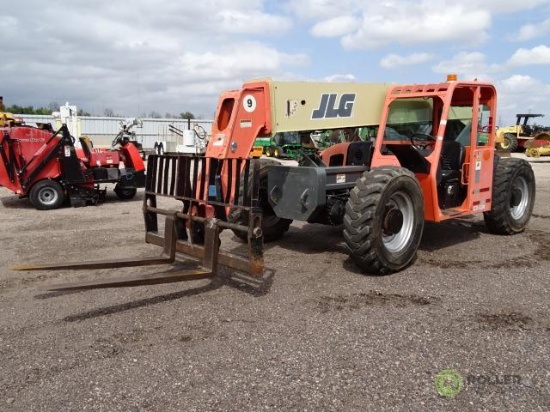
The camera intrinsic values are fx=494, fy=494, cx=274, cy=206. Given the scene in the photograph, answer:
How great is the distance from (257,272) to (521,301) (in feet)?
8.35

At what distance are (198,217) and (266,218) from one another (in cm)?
185

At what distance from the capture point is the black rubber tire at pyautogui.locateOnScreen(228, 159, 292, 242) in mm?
5617

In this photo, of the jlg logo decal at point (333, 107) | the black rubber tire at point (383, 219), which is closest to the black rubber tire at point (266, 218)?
the jlg logo decal at point (333, 107)

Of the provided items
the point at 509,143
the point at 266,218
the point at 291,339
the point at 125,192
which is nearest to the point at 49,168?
the point at 125,192

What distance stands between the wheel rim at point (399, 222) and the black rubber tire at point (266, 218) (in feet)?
5.12

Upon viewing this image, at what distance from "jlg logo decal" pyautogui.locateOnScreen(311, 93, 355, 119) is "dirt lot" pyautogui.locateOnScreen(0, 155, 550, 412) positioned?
5.81 ft

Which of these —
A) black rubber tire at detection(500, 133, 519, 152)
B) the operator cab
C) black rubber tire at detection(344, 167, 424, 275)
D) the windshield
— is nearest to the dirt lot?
black rubber tire at detection(344, 167, 424, 275)

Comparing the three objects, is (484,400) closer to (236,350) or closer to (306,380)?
(306,380)

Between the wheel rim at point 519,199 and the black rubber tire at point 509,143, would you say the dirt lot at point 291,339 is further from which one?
the black rubber tire at point 509,143

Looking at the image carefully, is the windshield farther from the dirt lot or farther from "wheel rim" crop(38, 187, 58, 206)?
"wheel rim" crop(38, 187, 58, 206)

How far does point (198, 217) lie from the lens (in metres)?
5.07

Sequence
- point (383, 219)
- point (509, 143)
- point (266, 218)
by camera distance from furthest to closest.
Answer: point (509, 143)
point (266, 218)
point (383, 219)

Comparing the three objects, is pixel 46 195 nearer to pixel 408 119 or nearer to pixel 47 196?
pixel 47 196

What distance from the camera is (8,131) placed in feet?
34.7
